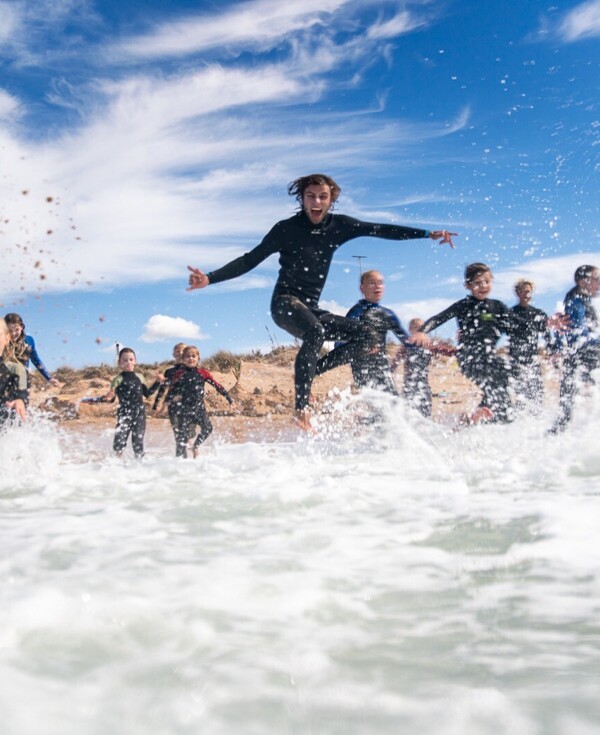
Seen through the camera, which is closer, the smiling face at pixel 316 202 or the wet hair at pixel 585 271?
the smiling face at pixel 316 202

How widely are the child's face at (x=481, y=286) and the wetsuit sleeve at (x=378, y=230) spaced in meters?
1.23

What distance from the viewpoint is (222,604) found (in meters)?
2.73

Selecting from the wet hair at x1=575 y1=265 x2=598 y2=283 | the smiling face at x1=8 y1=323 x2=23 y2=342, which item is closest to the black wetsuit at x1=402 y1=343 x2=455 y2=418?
the wet hair at x1=575 y1=265 x2=598 y2=283

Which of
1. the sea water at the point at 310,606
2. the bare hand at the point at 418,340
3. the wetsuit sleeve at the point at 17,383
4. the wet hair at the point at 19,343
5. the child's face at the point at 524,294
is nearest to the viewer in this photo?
the sea water at the point at 310,606

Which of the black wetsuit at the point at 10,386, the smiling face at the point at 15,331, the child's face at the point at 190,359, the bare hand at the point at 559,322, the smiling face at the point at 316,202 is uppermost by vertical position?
the smiling face at the point at 316,202

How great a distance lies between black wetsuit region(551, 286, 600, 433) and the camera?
7.52 meters

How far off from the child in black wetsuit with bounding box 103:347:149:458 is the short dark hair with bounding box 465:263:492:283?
412 cm

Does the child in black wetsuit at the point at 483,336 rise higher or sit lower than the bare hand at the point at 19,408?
higher

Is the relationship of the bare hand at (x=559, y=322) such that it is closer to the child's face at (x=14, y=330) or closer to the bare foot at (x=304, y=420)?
the bare foot at (x=304, y=420)

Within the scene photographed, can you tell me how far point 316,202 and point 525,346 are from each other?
292 cm

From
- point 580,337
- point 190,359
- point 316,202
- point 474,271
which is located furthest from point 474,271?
point 190,359

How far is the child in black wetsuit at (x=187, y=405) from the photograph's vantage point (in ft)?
28.9

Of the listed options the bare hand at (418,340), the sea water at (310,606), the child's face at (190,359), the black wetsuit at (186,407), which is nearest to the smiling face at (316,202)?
the bare hand at (418,340)

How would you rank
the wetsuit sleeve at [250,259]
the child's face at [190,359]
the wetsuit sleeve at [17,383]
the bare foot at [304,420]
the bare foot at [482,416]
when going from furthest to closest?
the child's face at [190,359]
the wetsuit sleeve at [17,383]
the bare foot at [482,416]
the wetsuit sleeve at [250,259]
the bare foot at [304,420]
